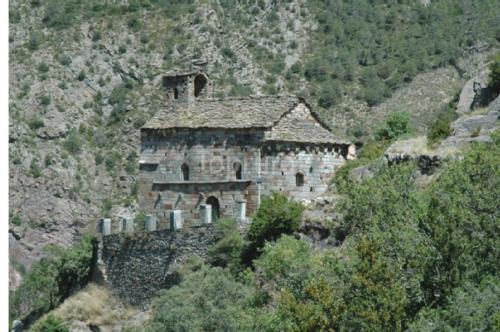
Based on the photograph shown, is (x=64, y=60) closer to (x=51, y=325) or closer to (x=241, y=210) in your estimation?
(x=51, y=325)

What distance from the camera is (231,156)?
1893 inches

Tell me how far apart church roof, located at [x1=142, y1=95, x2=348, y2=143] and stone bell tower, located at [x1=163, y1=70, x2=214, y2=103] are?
697 millimetres

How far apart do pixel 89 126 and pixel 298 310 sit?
6485cm

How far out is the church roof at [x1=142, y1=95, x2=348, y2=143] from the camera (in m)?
47.5

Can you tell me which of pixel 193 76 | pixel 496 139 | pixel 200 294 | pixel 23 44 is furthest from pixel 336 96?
pixel 496 139

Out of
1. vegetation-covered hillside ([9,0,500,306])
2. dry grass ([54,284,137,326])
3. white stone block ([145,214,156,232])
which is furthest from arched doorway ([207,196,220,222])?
vegetation-covered hillside ([9,0,500,306])

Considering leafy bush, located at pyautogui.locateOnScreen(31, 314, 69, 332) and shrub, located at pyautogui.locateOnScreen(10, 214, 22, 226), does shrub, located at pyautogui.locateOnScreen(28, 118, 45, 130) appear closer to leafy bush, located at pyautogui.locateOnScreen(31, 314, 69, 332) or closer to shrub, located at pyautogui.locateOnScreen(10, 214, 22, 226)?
shrub, located at pyautogui.locateOnScreen(10, 214, 22, 226)

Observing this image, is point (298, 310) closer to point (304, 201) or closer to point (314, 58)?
point (304, 201)

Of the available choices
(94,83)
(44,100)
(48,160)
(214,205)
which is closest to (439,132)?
(214,205)

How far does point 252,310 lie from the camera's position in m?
37.5

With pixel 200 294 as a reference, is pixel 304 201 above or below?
above

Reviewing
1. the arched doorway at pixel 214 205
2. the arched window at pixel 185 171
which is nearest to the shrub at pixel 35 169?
the arched window at pixel 185 171

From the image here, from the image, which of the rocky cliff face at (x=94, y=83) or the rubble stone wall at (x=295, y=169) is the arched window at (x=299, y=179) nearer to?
the rubble stone wall at (x=295, y=169)

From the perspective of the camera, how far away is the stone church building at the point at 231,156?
47.5 meters
